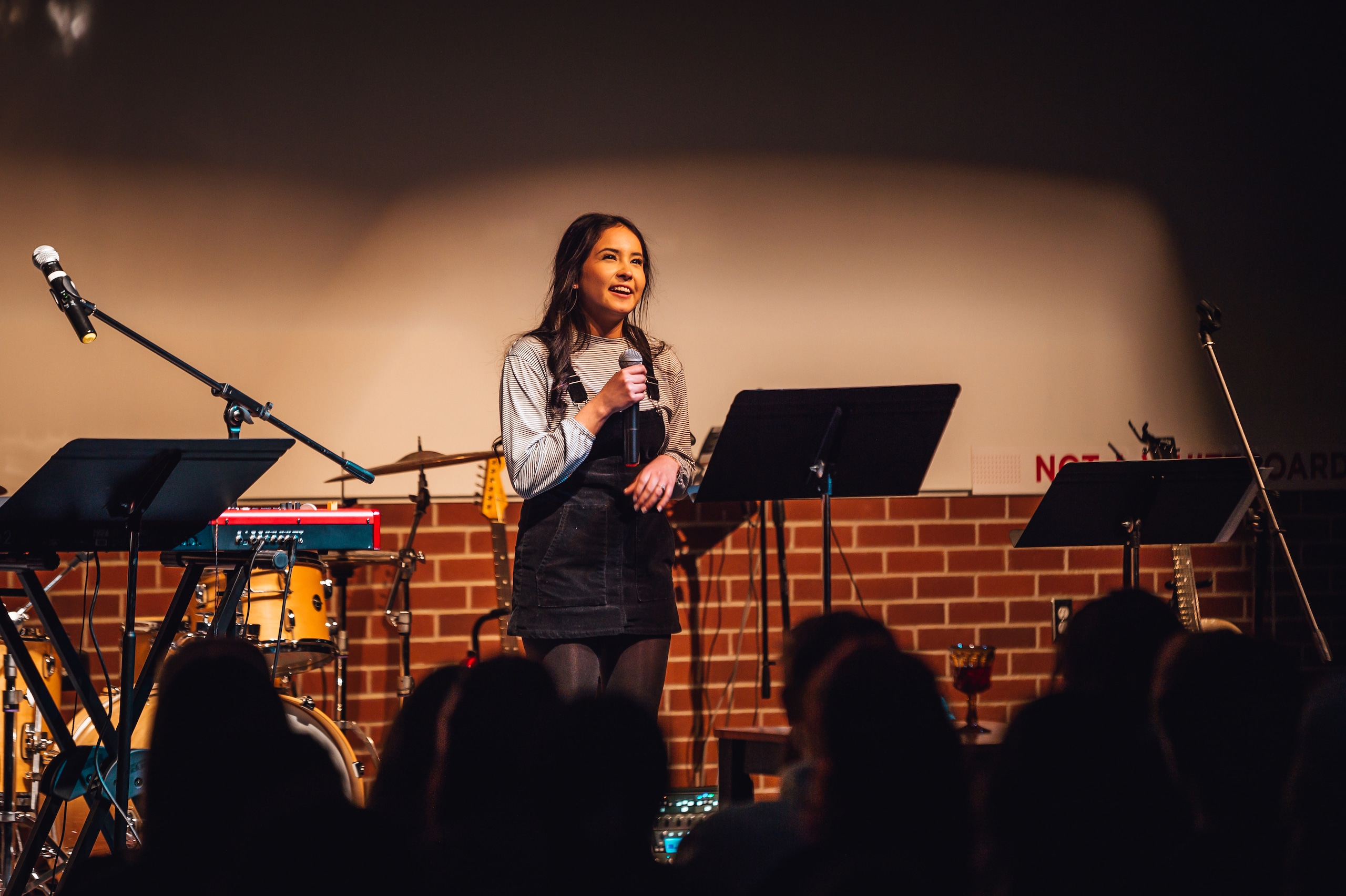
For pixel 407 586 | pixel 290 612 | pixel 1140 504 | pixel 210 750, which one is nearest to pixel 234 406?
pixel 290 612

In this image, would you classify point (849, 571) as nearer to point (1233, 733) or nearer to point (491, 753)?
point (1233, 733)

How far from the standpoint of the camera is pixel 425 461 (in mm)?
4180

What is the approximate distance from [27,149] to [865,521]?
3.28 meters

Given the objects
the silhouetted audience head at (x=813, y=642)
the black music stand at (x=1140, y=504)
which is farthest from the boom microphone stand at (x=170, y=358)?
the black music stand at (x=1140, y=504)

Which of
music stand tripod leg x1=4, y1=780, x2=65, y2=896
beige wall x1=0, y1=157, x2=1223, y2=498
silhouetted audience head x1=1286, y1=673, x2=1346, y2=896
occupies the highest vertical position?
beige wall x1=0, y1=157, x2=1223, y2=498

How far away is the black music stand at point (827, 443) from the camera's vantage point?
123 inches

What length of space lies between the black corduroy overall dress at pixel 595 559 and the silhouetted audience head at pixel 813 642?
97cm

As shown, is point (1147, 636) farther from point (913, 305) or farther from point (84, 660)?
point (84, 660)

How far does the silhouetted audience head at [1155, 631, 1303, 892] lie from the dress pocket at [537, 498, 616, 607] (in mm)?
1522

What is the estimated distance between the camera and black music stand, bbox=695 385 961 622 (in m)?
3.13

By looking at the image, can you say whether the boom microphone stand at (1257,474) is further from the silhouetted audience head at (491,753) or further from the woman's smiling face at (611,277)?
the silhouetted audience head at (491,753)

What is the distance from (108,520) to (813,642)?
1556mm

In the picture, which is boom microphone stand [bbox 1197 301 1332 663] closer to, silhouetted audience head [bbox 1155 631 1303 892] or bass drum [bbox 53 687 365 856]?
silhouetted audience head [bbox 1155 631 1303 892]

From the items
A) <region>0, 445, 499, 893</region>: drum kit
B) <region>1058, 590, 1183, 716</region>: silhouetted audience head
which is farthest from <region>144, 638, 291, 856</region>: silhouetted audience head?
<region>0, 445, 499, 893</region>: drum kit
